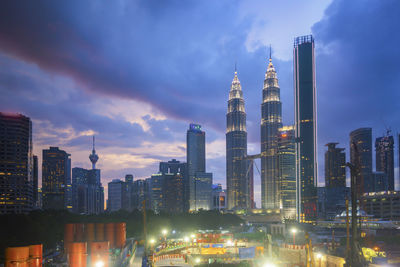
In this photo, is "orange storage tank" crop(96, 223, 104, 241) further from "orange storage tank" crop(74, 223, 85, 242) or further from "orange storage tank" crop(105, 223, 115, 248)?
"orange storage tank" crop(74, 223, 85, 242)

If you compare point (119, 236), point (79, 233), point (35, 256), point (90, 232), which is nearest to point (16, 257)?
point (35, 256)

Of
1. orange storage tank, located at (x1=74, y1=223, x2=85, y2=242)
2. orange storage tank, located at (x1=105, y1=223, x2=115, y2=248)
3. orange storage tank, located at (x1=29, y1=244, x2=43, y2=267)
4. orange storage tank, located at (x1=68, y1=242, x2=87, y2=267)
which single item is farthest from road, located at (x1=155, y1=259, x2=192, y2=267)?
orange storage tank, located at (x1=29, y1=244, x2=43, y2=267)

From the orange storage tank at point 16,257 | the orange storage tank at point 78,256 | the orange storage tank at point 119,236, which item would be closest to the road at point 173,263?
the orange storage tank at point 119,236

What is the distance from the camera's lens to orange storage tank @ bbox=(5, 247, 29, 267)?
32.8m

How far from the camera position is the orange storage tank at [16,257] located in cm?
3281

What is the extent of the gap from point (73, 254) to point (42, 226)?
7034 cm

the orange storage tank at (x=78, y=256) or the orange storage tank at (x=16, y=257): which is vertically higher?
the orange storage tank at (x=16, y=257)

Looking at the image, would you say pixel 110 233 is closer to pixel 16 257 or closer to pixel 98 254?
pixel 98 254

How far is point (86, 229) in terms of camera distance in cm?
5928

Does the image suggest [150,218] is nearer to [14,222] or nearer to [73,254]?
[14,222]

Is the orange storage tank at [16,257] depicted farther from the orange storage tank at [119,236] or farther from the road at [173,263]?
the orange storage tank at [119,236]

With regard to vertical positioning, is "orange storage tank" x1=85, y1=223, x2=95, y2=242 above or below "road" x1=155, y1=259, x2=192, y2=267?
above

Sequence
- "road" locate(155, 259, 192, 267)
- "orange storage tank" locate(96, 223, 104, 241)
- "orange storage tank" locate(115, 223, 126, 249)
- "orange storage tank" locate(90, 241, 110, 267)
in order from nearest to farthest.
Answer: "orange storage tank" locate(90, 241, 110, 267) → "road" locate(155, 259, 192, 267) → "orange storage tank" locate(96, 223, 104, 241) → "orange storage tank" locate(115, 223, 126, 249)

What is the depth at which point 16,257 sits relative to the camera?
109ft
